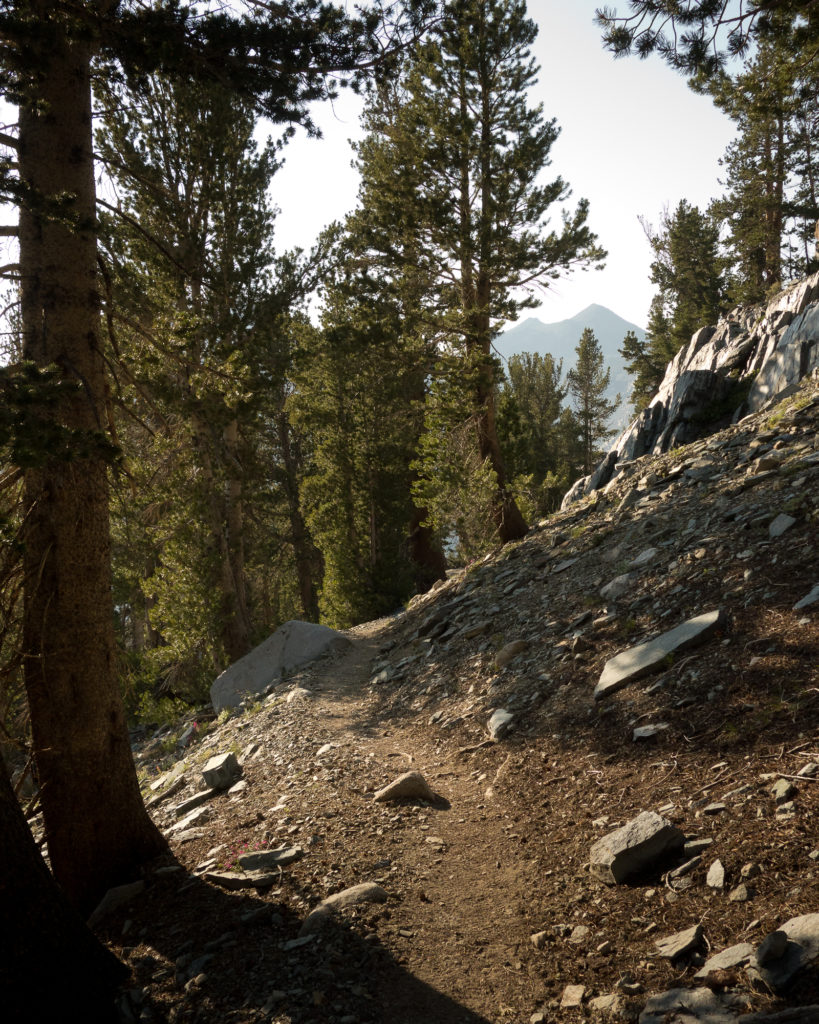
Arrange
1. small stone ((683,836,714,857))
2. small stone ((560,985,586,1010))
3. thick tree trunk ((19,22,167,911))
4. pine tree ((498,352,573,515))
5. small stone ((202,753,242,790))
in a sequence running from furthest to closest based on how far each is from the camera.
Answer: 1. pine tree ((498,352,573,515))
2. small stone ((202,753,242,790))
3. thick tree trunk ((19,22,167,911))
4. small stone ((683,836,714,857))
5. small stone ((560,985,586,1010))

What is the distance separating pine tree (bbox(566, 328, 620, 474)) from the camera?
164 feet

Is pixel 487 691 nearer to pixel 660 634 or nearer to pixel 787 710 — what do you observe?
pixel 660 634

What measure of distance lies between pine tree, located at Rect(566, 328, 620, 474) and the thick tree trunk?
154 ft

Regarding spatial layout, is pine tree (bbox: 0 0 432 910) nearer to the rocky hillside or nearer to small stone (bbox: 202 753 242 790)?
the rocky hillside

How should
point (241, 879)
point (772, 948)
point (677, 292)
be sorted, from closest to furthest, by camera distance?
point (772, 948) < point (241, 879) < point (677, 292)

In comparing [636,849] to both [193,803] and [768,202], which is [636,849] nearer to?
[193,803]

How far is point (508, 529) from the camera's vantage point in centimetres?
1520

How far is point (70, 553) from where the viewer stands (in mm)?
4840

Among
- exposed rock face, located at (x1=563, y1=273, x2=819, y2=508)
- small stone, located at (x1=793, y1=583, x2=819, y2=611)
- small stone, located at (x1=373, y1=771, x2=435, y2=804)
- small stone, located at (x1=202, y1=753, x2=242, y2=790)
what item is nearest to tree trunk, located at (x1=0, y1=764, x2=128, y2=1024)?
small stone, located at (x1=373, y1=771, x2=435, y2=804)

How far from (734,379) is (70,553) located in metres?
19.0

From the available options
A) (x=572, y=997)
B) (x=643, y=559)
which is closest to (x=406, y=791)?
(x=572, y=997)

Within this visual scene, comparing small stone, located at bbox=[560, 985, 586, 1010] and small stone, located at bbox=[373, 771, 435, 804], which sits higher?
small stone, located at bbox=[373, 771, 435, 804]

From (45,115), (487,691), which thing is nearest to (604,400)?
(487,691)

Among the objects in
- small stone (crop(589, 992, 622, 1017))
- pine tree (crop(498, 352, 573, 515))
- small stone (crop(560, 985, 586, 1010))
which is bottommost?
small stone (crop(560, 985, 586, 1010))
